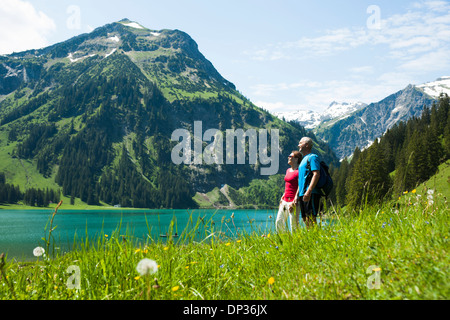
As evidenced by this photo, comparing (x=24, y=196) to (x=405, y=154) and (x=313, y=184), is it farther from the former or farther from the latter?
(x=313, y=184)

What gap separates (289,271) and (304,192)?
385 cm

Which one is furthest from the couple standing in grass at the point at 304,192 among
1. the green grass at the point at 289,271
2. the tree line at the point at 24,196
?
Result: the tree line at the point at 24,196

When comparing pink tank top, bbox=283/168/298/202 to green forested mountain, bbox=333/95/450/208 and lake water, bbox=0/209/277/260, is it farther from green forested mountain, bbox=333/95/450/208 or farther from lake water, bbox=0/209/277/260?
green forested mountain, bbox=333/95/450/208

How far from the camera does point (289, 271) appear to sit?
3.75 metres

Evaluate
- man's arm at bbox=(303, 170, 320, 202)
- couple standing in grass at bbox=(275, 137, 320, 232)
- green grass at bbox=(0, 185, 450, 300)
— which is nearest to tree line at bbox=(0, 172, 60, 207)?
couple standing in grass at bbox=(275, 137, 320, 232)

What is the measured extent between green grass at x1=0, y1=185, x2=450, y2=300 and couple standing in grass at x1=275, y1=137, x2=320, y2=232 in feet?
6.14

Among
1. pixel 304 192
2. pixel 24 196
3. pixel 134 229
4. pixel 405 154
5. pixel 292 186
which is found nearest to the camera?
pixel 134 229

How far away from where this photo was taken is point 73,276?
363 cm

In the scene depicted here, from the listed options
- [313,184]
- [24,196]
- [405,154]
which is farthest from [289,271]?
[24,196]

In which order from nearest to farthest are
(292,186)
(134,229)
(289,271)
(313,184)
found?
(289,271) → (134,229) → (313,184) → (292,186)

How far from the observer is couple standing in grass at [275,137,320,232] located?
6918mm

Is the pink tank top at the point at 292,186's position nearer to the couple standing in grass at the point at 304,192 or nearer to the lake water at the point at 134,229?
the couple standing in grass at the point at 304,192
